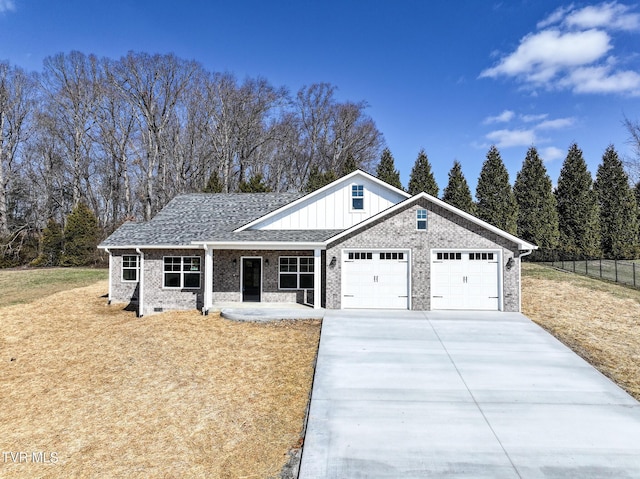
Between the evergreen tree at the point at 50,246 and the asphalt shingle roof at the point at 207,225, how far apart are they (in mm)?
18008

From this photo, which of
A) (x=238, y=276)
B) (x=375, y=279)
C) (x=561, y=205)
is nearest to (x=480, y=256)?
(x=375, y=279)

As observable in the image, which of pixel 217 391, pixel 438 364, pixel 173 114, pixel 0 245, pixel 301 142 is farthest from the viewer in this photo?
pixel 301 142

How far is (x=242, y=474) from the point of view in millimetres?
5113

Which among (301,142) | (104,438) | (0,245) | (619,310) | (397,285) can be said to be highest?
(301,142)

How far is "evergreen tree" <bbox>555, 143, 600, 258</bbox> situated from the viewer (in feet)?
100

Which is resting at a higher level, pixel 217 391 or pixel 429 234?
pixel 429 234

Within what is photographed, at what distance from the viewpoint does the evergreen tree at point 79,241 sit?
1207 inches

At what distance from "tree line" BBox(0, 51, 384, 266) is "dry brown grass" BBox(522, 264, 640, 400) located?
74.9ft

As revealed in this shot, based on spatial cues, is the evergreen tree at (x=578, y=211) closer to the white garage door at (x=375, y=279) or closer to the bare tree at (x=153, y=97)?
the white garage door at (x=375, y=279)

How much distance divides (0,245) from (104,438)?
3258 cm

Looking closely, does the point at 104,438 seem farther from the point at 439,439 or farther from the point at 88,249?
the point at 88,249

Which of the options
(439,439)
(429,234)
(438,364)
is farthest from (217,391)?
(429,234)

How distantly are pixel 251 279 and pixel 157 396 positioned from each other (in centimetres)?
788

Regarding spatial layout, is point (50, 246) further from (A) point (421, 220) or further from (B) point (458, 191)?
(B) point (458, 191)
